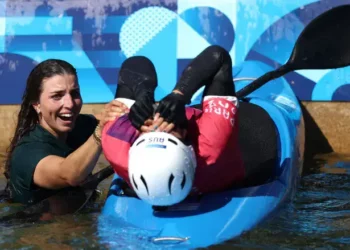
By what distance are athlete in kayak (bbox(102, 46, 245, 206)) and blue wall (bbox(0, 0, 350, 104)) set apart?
175 cm

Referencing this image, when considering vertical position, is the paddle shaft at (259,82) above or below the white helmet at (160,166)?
above

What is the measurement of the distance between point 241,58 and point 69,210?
1.86 metres

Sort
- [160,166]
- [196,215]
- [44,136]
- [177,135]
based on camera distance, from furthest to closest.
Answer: [44,136] < [196,215] < [177,135] < [160,166]

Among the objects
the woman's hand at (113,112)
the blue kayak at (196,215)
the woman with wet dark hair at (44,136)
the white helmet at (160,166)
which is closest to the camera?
the white helmet at (160,166)

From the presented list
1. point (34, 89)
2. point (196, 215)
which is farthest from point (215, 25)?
point (196, 215)

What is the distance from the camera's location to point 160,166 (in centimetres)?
210

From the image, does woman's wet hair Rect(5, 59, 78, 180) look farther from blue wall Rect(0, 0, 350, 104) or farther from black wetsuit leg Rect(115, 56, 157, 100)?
blue wall Rect(0, 0, 350, 104)

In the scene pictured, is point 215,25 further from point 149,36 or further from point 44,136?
point 44,136

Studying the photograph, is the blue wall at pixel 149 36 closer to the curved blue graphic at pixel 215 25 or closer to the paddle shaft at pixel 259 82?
the curved blue graphic at pixel 215 25

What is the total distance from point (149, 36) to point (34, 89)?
160cm

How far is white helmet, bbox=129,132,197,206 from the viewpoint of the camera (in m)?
2.11

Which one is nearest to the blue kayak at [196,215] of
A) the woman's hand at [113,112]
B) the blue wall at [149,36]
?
the woman's hand at [113,112]

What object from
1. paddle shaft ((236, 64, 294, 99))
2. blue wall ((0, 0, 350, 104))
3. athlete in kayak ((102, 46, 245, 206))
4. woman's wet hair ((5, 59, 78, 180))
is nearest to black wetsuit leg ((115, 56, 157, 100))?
athlete in kayak ((102, 46, 245, 206))

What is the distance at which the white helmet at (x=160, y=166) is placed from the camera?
6.91 feet
